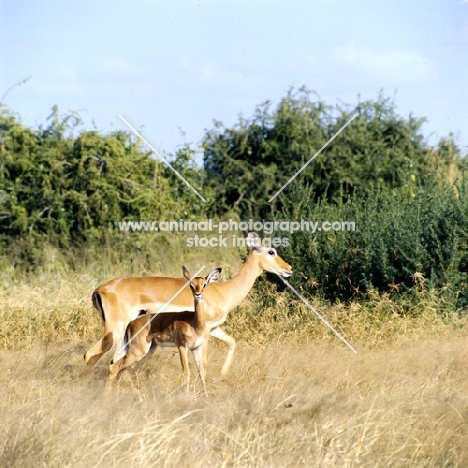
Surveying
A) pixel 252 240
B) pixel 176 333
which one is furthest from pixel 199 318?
pixel 252 240

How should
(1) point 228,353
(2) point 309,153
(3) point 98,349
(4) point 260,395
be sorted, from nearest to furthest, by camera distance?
(4) point 260,395, (1) point 228,353, (3) point 98,349, (2) point 309,153

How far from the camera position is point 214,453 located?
4.74 metres

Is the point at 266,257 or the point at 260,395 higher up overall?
the point at 266,257

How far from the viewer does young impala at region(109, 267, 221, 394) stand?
23.7 feet

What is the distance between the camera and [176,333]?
7.26m

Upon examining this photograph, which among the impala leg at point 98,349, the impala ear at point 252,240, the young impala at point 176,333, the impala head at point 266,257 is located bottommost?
the impala leg at point 98,349

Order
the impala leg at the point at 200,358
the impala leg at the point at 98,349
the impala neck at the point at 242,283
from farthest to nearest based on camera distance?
the impala neck at the point at 242,283 < the impala leg at the point at 98,349 < the impala leg at the point at 200,358

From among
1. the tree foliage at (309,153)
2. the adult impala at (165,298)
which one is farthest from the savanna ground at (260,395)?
the tree foliage at (309,153)

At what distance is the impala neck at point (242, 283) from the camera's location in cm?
796

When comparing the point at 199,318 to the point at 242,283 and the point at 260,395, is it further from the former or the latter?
the point at 260,395

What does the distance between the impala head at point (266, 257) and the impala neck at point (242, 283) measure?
51 millimetres

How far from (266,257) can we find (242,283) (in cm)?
38

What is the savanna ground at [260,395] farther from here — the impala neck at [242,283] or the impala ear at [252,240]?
the impala ear at [252,240]

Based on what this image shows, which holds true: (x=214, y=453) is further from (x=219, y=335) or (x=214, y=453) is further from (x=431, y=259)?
(x=431, y=259)
